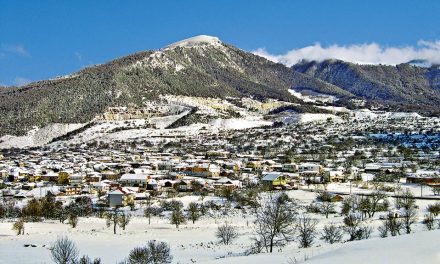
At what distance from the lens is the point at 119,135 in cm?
18388

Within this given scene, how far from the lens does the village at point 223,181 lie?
6128 centimetres

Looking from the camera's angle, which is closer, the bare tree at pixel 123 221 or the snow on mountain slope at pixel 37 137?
the bare tree at pixel 123 221

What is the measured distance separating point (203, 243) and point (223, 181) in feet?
140

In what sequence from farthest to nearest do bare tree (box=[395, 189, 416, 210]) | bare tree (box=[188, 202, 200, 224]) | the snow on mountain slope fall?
the snow on mountain slope
bare tree (box=[395, 189, 416, 210])
bare tree (box=[188, 202, 200, 224])

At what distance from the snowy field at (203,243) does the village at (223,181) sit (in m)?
0.51

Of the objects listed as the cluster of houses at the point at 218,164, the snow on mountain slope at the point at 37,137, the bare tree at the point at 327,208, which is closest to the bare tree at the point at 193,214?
the cluster of houses at the point at 218,164

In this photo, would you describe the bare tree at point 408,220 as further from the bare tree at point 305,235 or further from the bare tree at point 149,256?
the bare tree at point 149,256

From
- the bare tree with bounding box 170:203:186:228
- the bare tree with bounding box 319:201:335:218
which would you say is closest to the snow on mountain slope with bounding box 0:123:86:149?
the bare tree with bounding box 170:203:186:228

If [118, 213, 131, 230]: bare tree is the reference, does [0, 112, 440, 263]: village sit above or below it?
above

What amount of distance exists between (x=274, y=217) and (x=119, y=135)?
155 metres

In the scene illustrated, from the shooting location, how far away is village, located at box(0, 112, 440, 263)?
61281mm

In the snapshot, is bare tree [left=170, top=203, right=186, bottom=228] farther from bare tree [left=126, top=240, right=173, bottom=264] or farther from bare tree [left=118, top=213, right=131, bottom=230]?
bare tree [left=126, top=240, right=173, bottom=264]

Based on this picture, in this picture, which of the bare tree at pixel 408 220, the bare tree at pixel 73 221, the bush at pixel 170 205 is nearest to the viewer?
the bare tree at pixel 408 220

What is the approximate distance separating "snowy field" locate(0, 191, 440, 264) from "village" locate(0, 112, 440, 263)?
506mm
